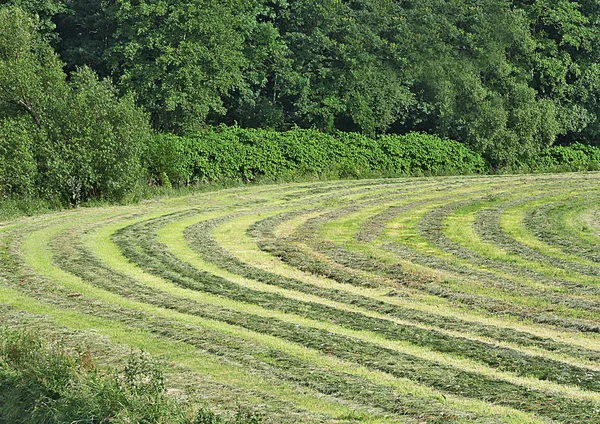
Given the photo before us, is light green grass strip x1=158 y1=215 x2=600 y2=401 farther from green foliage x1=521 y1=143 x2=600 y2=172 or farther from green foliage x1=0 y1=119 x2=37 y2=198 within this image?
green foliage x1=521 y1=143 x2=600 y2=172

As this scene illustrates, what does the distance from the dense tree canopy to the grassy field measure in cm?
2223

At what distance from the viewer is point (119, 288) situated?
1611cm

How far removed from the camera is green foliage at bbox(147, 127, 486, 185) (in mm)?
38062

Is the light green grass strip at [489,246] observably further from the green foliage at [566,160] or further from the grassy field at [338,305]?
the green foliage at [566,160]

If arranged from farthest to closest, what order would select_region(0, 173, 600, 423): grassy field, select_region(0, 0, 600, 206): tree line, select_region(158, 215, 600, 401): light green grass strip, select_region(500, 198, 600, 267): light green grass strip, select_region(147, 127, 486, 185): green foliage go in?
select_region(0, 0, 600, 206): tree line
select_region(147, 127, 486, 185): green foliage
select_region(500, 198, 600, 267): light green grass strip
select_region(158, 215, 600, 401): light green grass strip
select_region(0, 173, 600, 423): grassy field

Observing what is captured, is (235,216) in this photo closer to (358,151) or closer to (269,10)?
(358,151)

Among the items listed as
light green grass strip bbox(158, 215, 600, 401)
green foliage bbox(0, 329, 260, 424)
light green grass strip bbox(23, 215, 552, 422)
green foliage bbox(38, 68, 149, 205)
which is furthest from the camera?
green foliage bbox(38, 68, 149, 205)

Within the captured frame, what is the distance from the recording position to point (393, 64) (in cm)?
5338

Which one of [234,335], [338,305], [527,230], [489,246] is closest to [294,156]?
[527,230]

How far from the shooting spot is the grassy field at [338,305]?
32.5 feet

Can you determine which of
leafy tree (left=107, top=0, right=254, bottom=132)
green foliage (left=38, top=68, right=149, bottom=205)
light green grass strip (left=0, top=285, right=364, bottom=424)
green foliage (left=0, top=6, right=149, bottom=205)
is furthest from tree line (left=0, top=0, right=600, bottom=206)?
light green grass strip (left=0, top=285, right=364, bottom=424)

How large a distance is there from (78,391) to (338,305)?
572 cm

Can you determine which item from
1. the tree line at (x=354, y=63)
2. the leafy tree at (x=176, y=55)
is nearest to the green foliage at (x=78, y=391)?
the leafy tree at (x=176, y=55)

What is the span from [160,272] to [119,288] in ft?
5.86
